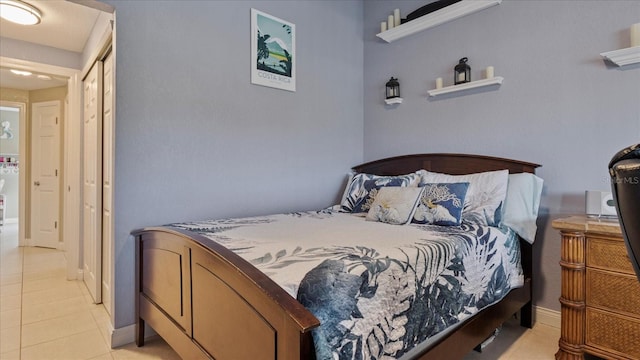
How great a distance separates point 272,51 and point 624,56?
2.39 metres

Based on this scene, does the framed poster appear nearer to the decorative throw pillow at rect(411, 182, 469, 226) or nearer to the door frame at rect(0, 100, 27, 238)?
the decorative throw pillow at rect(411, 182, 469, 226)

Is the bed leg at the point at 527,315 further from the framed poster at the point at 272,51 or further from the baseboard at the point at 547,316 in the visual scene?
the framed poster at the point at 272,51

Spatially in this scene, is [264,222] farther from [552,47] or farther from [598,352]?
[552,47]

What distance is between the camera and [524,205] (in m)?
2.22

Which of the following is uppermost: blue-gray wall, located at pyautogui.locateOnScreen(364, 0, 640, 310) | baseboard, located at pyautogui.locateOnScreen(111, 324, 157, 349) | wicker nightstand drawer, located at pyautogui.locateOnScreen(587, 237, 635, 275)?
blue-gray wall, located at pyautogui.locateOnScreen(364, 0, 640, 310)

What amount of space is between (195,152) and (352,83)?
74.6 inches

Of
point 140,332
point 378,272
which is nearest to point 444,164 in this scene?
point 378,272

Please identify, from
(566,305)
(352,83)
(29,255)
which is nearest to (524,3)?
(352,83)

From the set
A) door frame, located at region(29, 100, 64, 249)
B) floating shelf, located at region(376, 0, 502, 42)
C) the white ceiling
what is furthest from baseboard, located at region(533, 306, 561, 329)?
door frame, located at region(29, 100, 64, 249)

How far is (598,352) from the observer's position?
1729 millimetres

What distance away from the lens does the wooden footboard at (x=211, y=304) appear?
0.97 metres

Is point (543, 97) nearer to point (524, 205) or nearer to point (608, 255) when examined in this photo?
point (524, 205)

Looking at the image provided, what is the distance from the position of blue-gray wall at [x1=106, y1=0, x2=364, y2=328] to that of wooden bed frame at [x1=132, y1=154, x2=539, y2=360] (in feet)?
1.12

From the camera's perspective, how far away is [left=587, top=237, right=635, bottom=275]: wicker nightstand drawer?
1636mm
